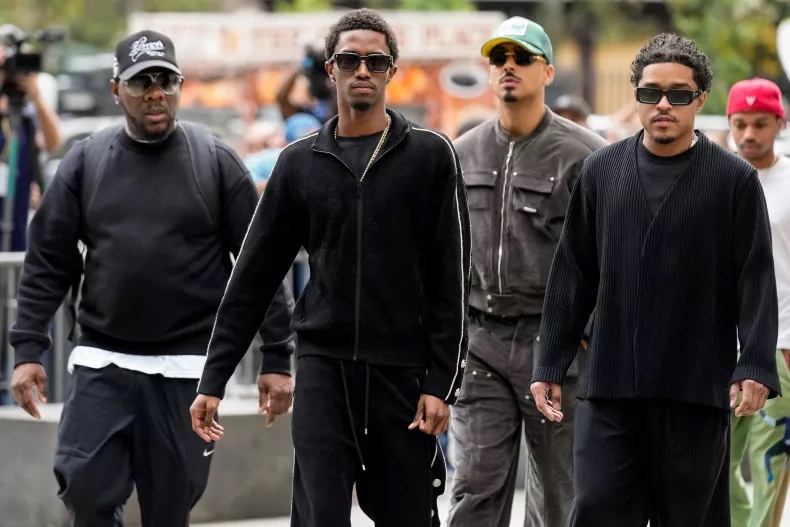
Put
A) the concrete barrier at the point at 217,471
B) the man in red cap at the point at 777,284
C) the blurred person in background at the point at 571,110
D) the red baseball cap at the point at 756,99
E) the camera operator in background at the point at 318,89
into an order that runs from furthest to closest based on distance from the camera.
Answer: the camera operator in background at the point at 318,89 → the blurred person in background at the point at 571,110 → the concrete barrier at the point at 217,471 → the red baseball cap at the point at 756,99 → the man in red cap at the point at 777,284

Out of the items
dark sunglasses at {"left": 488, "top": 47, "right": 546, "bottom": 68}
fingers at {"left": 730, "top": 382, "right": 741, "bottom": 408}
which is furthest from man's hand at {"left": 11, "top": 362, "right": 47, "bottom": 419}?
fingers at {"left": 730, "top": 382, "right": 741, "bottom": 408}

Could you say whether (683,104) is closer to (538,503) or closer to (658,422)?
(658,422)

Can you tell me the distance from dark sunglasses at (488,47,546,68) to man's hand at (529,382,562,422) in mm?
1724

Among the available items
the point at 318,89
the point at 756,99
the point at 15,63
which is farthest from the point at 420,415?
the point at 318,89

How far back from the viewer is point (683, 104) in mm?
6203

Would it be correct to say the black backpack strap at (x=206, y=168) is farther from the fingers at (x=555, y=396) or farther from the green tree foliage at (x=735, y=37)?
the green tree foliage at (x=735, y=37)

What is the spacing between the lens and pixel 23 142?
11164mm

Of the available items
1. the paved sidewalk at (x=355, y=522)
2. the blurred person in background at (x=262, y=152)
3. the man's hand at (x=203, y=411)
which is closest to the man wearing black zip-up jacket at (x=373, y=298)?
the man's hand at (x=203, y=411)

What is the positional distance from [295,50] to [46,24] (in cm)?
2114

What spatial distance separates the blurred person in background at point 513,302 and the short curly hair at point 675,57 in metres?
1.21

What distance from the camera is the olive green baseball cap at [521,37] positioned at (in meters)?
7.59

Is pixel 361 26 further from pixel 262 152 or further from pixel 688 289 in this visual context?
pixel 262 152

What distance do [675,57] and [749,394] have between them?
1.15m

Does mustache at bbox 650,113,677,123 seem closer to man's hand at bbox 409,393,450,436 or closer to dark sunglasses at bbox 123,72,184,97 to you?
man's hand at bbox 409,393,450,436
